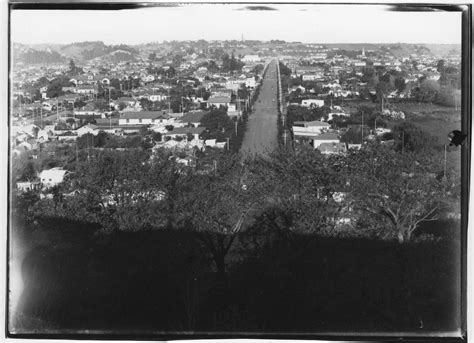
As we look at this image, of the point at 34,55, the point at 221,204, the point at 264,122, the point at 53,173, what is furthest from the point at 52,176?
the point at 264,122

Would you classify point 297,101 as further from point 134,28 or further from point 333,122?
point 134,28

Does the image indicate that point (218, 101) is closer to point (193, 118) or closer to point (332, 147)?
point (193, 118)

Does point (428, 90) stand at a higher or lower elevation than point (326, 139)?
higher

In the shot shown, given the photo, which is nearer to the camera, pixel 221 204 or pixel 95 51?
pixel 95 51

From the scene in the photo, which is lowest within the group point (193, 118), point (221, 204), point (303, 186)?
point (221, 204)

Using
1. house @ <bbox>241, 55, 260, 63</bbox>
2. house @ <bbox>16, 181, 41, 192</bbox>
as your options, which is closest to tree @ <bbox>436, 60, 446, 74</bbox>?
house @ <bbox>241, 55, 260, 63</bbox>

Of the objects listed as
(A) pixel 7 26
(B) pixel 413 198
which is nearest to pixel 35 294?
(A) pixel 7 26
